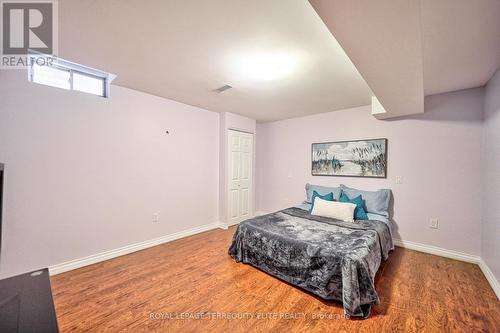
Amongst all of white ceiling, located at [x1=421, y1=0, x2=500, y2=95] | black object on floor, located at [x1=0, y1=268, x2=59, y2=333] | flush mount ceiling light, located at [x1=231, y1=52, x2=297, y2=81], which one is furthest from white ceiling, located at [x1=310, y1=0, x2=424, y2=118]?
black object on floor, located at [x1=0, y1=268, x2=59, y2=333]

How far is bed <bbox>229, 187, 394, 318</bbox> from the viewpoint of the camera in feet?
5.79

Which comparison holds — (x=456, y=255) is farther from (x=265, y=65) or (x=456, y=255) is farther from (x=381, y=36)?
(x=265, y=65)

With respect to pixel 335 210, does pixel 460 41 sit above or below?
above

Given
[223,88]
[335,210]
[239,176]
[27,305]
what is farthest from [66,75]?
[335,210]

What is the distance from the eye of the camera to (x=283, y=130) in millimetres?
4598

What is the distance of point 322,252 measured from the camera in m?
1.97

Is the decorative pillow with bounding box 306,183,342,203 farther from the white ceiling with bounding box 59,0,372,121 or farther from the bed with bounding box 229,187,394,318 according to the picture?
the white ceiling with bounding box 59,0,372,121

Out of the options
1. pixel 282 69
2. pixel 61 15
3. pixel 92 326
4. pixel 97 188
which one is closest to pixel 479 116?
pixel 282 69

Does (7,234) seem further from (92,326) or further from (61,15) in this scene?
(61,15)

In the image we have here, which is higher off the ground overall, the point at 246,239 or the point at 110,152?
the point at 110,152

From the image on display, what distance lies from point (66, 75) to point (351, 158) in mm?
4226

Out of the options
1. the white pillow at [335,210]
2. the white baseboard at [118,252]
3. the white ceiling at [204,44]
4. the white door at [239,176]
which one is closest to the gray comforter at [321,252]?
the white pillow at [335,210]

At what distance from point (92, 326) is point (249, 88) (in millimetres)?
2857

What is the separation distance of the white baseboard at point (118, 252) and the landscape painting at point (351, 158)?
2521mm
